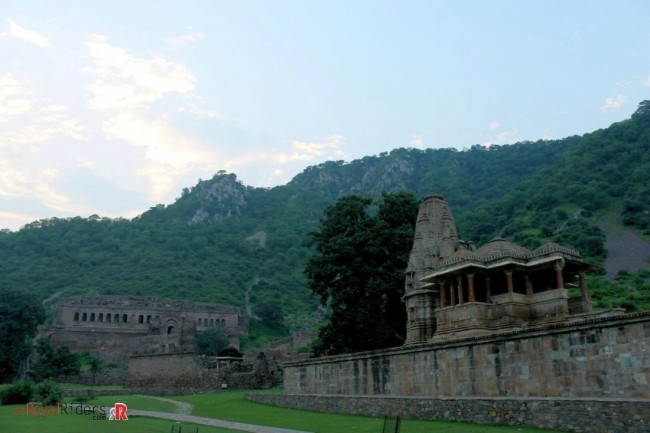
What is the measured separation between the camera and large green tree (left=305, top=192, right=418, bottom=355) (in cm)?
2905

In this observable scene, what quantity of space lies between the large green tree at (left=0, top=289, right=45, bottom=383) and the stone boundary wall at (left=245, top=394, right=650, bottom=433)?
3854 cm

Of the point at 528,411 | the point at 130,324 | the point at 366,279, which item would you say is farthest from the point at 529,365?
the point at 130,324

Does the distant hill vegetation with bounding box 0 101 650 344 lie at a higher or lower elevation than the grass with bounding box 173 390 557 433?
higher

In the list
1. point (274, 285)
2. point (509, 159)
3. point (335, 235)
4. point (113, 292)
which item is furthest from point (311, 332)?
point (509, 159)

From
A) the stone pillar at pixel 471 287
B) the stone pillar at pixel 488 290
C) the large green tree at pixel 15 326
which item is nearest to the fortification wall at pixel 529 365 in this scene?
the stone pillar at pixel 471 287

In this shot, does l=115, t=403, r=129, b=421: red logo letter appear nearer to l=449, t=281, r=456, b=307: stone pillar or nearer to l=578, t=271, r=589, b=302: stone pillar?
l=449, t=281, r=456, b=307: stone pillar

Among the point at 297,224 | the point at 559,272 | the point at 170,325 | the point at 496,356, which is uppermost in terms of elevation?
the point at 297,224

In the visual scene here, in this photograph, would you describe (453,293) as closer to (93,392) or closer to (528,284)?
(528,284)

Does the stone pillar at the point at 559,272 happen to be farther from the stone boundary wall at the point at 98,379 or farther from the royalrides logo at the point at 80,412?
the stone boundary wall at the point at 98,379

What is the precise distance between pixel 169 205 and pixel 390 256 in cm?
11853

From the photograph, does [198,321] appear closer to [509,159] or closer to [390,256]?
[390,256]

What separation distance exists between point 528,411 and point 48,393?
18.7 meters

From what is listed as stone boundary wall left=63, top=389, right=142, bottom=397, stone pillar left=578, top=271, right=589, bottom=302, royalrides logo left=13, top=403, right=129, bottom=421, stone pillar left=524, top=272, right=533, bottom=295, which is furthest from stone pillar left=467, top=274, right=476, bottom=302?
stone boundary wall left=63, top=389, right=142, bottom=397

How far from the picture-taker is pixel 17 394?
75.3ft
